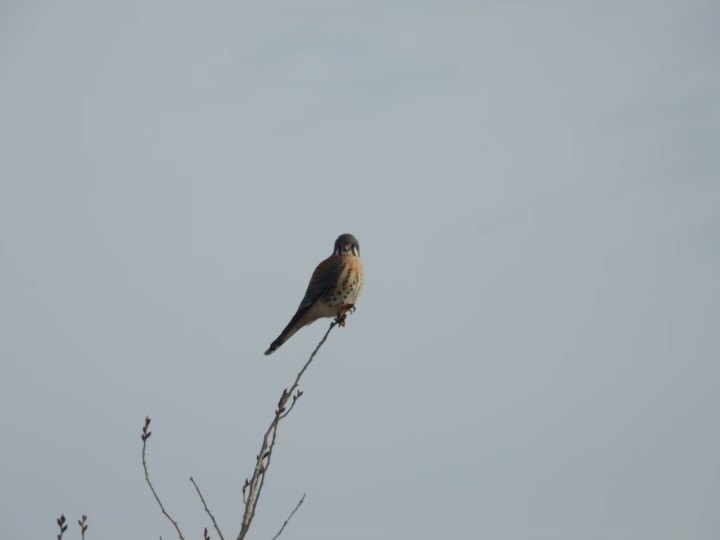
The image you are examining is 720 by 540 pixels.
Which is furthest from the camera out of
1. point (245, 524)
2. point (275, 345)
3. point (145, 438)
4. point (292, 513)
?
point (275, 345)

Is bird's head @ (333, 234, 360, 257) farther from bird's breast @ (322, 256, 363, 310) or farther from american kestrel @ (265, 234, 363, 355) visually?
bird's breast @ (322, 256, 363, 310)

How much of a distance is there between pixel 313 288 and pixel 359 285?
43 cm

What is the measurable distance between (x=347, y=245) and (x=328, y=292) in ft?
2.61

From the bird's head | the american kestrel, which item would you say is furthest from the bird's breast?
the bird's head

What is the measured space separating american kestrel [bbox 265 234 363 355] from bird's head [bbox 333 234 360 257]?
243mm

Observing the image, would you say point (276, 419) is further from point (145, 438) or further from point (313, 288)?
point (313, 288)

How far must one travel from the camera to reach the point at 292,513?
4.96 meters

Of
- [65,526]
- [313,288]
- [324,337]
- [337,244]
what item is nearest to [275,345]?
[313,288]

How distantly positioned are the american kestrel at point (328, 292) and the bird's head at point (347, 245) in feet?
0.80

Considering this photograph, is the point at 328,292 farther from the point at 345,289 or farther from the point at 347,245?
the point at 347,245

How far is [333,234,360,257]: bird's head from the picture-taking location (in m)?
10.8

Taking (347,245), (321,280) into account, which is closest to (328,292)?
(321,280)

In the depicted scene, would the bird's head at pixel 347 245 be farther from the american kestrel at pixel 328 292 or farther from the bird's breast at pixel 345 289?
the bird's breast at pixel 345 289

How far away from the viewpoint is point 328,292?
33.7ft
